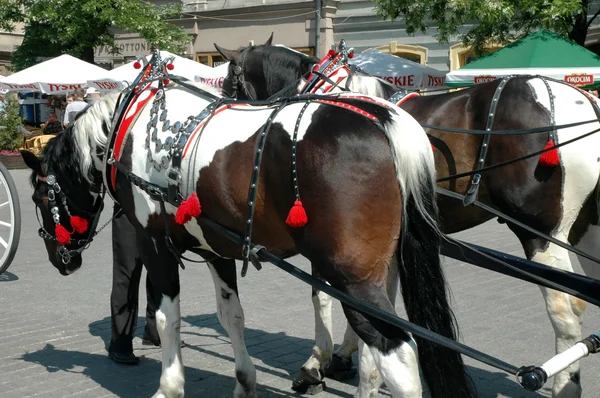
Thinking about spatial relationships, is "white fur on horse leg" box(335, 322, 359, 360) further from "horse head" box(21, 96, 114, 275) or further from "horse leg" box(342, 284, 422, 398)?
"horse leg" box(342, 284, 422, 398)

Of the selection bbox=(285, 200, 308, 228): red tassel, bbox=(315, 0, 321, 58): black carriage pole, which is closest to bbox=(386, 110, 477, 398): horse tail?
bbox=(285, 200, 308, 228): red tassel

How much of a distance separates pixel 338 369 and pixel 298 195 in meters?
2.12

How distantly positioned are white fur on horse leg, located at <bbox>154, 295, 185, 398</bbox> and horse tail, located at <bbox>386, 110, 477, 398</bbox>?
4.24 feet

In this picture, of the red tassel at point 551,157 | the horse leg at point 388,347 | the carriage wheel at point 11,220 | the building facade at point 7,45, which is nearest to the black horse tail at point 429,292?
the horse leg at point 388,347

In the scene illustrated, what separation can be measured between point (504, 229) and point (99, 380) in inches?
274

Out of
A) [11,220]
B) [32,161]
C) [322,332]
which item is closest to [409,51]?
[11,220]

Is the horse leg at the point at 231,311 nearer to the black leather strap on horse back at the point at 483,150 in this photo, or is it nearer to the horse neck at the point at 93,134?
the horse neck at the point at 93,134

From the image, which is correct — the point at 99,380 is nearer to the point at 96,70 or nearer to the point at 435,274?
the point at 435,274

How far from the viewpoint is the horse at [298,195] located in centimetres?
306

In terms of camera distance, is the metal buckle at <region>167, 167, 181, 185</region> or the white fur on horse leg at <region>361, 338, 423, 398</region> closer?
the white fur on horse leg at <region>361, 338, 423, 398</region>

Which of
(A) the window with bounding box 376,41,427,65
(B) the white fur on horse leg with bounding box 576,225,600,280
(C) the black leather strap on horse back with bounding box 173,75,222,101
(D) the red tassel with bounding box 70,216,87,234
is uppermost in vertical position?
(C) the black leather strap on horse back with bounding box 173,75,222,101

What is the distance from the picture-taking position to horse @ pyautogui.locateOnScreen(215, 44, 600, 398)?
4.14 metres

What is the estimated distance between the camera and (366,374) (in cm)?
394

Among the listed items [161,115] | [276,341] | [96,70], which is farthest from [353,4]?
[161,115]
